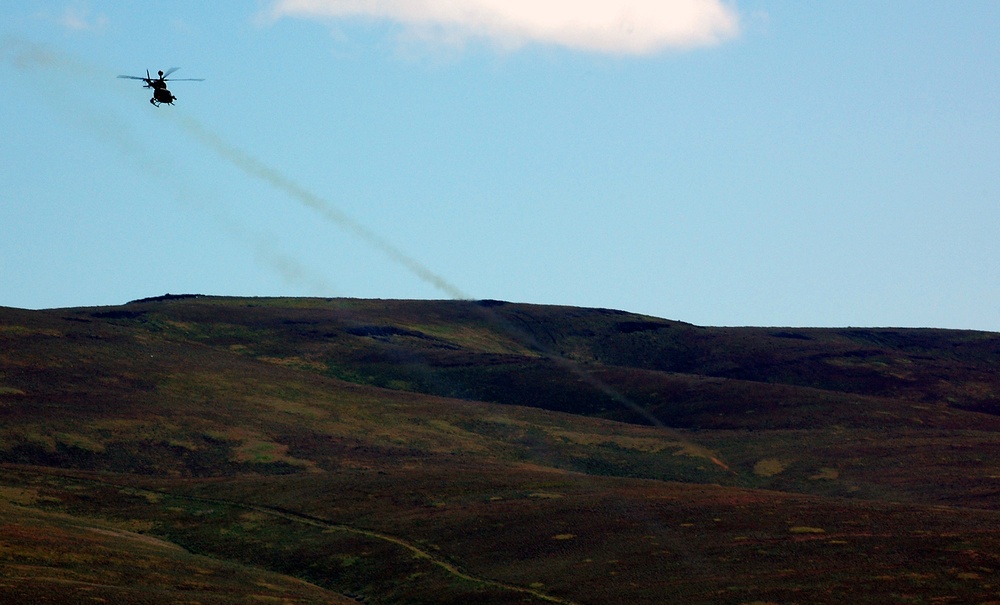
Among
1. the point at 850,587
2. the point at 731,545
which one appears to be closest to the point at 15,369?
the point at 731,545

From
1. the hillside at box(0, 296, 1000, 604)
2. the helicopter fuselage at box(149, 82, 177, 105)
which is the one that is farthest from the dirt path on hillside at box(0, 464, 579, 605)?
the helicopter fuselage at box(149, 82, 177, 105)

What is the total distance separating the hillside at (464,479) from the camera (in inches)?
2835

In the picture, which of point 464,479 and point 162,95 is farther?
point 464,479

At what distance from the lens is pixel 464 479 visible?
109 m

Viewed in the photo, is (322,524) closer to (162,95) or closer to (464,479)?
(464,479)

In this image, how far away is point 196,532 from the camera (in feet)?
300

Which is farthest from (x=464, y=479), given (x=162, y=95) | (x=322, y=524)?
(x=162, y=95)

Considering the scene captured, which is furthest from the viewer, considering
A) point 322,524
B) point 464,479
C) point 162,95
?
point 464,479

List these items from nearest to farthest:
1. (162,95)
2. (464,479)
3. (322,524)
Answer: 1. (162,95)
2. (322,524)
3. (464,479)

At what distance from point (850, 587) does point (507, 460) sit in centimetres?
6791

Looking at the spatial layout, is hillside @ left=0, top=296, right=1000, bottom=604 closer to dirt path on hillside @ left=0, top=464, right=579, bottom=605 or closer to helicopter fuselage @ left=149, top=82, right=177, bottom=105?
dirt path on hillside @ left=0, top=464, right=579, bottom=605

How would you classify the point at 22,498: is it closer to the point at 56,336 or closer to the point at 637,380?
the point at 56,336

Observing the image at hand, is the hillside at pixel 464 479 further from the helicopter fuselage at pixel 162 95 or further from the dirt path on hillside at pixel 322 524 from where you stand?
the helicopter fuselage at pixel 162 95

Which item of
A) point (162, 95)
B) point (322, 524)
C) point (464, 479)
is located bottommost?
point (322, 524)
